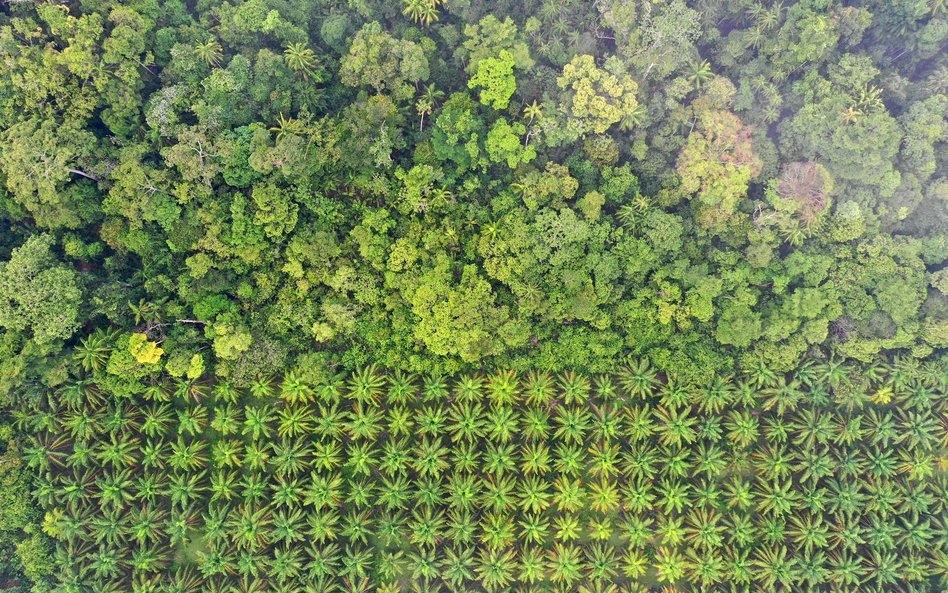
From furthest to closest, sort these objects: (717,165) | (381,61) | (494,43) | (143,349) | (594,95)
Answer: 1. (494,43)
2. (717,165)
3. (381,61)
4. (594,95)
5. (143,349)

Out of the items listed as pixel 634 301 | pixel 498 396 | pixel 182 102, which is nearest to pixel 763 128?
pixel 634 301

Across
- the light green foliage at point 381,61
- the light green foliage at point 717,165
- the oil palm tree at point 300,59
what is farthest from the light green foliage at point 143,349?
the light green foliage at point 717,165

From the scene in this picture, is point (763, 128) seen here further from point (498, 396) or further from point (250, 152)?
point (250, 152)

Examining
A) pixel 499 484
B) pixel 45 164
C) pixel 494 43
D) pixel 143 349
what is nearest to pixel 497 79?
pixel 494 43

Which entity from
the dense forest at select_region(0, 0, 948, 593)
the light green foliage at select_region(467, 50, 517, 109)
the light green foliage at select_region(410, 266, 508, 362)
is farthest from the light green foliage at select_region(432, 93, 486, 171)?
→ the light green foliage at select_region(410, 266, 508, 362)

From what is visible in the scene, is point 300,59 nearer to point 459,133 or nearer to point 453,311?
point 459,133

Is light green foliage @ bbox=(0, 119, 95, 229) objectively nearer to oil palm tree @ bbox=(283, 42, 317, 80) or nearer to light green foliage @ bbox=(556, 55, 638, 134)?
oil palm tree @ bbox=(283, 42, 317, 80)

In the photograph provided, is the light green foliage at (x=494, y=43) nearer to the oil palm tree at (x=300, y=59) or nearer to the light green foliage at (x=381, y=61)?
the light green foliage at (x=381, y=61)
